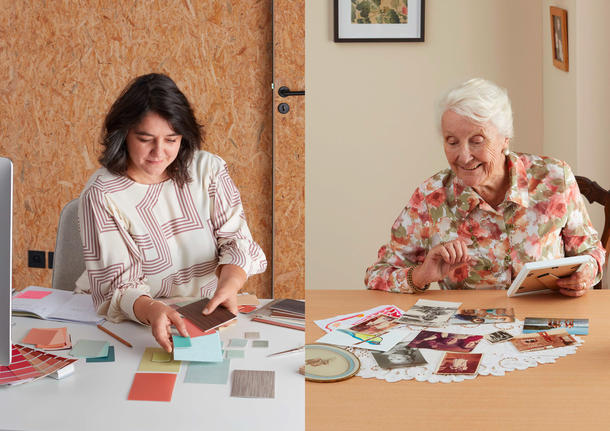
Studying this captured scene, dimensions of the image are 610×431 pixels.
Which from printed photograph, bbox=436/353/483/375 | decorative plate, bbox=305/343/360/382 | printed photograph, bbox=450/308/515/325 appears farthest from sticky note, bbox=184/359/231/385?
printed photograph, bbox=450/308/515/325

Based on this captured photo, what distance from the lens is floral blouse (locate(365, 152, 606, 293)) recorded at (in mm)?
1604

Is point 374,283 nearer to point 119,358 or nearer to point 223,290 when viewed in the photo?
point 223,290

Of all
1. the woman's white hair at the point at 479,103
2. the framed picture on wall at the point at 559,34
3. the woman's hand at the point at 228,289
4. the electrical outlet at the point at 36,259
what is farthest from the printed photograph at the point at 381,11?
the electrical outlet at the point at 36,259

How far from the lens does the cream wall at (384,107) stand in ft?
5.65

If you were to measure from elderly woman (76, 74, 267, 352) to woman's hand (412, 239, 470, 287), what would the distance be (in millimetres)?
412

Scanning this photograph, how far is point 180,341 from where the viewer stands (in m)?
1.11

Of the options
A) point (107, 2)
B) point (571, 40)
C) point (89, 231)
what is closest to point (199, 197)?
point (89, 231)

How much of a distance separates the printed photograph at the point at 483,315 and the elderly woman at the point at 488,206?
1.00 feet

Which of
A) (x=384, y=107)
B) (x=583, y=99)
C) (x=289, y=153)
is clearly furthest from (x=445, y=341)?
(x=289, y=153)

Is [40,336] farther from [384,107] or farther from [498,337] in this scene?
[384,107]

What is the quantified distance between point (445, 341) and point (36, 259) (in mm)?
2562

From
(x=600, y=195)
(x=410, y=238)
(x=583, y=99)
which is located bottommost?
(x=410, y=238)

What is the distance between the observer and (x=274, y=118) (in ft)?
9.38

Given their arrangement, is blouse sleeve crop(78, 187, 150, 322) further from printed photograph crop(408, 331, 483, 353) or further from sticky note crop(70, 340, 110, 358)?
printed photograph crop(408, 331, 483, 353)
